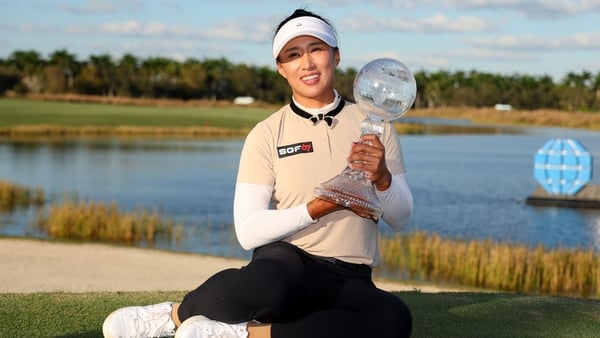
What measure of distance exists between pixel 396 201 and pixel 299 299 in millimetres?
599

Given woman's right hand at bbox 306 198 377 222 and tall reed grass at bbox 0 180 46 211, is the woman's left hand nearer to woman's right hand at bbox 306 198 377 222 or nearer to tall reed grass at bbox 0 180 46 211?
woman's right hand at bbox 306 198 377 222

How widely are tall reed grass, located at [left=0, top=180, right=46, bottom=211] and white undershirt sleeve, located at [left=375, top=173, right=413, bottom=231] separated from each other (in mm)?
17142

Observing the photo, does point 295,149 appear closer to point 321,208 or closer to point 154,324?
point 321,208

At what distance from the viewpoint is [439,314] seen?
18.9 ft

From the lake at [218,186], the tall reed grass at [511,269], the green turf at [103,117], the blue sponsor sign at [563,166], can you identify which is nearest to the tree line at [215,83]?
the green turf at [103,117]

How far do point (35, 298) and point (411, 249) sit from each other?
830cm

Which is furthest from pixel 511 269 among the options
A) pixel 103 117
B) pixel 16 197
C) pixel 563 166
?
pixel 103 117

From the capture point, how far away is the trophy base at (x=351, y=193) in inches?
150

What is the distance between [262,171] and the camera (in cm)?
411

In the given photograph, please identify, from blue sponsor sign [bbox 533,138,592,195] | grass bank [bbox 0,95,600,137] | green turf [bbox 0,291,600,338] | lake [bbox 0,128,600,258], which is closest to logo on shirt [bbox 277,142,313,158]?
green turf [bbox 0,291,600,338]

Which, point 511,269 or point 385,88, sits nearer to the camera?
point 385,88

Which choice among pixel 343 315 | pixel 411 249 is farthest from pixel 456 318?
pixel 411 249

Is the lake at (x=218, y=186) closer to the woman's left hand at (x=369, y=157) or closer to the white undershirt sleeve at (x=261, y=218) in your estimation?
the white undershirt sleeve at (x=261, y=218)

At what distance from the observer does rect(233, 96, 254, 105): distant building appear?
4634 inches
